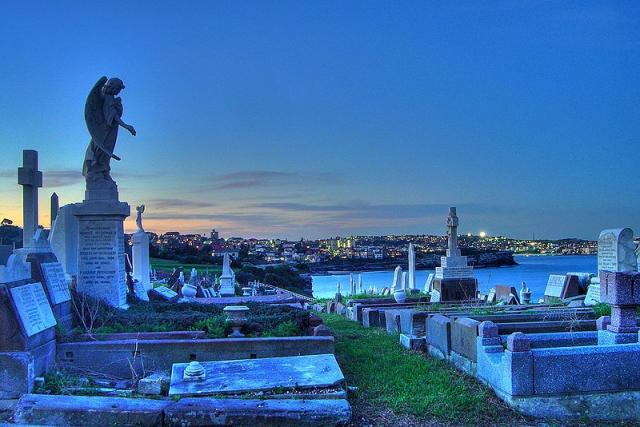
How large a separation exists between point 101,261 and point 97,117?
3295 mm

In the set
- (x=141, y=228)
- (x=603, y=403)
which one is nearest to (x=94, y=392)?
(x=603, y=403)

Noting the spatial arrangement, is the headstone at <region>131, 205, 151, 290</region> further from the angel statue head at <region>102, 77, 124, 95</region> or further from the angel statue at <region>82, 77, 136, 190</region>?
the angel statue head at <region>102, 77, 124, 95</region>

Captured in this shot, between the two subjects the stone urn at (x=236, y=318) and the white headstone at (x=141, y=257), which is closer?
the stone urn at (x=236, y=318)

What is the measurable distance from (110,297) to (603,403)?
9.64 m

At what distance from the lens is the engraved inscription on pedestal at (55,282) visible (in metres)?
9.13

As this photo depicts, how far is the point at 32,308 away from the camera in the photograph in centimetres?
738

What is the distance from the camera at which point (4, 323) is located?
6.85m

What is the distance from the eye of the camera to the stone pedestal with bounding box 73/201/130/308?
483 inches

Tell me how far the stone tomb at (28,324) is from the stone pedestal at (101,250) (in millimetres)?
4388

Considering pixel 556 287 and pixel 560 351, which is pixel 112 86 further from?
pixel 556 287

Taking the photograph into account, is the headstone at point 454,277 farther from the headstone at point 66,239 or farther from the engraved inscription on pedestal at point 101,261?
the headstone at point 66,239

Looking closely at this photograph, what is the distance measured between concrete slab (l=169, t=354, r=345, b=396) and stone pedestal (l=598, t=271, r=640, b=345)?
13.1ft

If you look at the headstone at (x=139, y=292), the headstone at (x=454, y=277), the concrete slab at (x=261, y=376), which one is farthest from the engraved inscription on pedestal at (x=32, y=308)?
the headstone at (x=454, y=277)

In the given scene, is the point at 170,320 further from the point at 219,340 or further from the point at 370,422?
the point at 370,422
